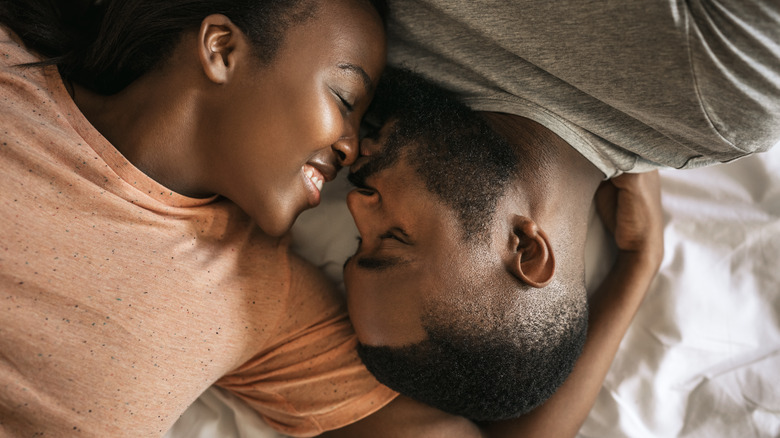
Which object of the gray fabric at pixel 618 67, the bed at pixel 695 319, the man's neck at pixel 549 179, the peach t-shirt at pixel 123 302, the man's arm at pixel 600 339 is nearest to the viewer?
the gray fabric at pixel 618 67

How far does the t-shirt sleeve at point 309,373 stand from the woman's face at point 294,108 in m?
0.24

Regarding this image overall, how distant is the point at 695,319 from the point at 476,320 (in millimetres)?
708

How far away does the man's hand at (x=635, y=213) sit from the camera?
1359mm

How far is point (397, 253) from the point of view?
112 centimetres

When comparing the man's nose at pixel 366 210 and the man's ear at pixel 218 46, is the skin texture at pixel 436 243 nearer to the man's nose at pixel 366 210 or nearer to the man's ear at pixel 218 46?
the man's nose at pixel 366 210

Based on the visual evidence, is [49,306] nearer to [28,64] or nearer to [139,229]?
[139,229]

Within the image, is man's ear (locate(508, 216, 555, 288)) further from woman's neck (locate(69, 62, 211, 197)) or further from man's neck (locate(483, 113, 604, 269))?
woman's neck (locate(69, 62, 211, 197))

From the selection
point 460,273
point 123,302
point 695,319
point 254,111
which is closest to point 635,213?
point 695,319

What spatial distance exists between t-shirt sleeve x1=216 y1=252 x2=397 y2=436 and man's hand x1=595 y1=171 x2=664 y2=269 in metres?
0.71

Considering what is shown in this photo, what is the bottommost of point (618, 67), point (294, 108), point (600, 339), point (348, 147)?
point (600, 339)

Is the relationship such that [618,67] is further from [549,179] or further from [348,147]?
[348,147]

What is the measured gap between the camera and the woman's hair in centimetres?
110

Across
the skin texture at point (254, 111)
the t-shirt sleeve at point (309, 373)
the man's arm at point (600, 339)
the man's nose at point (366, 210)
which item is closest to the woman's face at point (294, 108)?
the skin texture at point (254, 111)

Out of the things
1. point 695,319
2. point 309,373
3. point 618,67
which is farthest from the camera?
point 695,319
